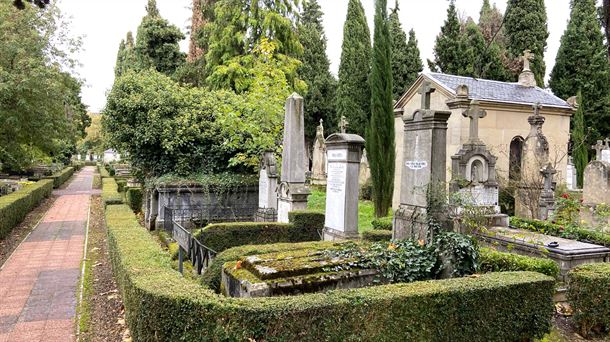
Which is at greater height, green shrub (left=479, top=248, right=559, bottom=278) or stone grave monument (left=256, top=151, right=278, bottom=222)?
stone grave monument (left=256, top=151, right=278, bottom=222)

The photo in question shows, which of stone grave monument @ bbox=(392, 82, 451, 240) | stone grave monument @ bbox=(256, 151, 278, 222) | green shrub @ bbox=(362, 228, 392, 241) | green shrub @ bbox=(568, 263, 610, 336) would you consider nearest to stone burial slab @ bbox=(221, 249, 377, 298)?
stone grave monument @ bbox=(392, 82, 451, 240)

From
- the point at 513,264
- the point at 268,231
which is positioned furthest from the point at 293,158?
the point at 513,264

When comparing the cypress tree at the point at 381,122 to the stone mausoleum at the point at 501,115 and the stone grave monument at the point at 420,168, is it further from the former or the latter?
the stone grave monument at the point at 420,168

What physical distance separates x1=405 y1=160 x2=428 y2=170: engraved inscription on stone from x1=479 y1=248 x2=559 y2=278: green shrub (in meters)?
1.58

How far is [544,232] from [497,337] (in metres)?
5.34

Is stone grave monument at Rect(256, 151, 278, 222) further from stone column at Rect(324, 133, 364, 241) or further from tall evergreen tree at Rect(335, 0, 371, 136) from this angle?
tall evergreen tree at Rect(335, 0, 371, 136)

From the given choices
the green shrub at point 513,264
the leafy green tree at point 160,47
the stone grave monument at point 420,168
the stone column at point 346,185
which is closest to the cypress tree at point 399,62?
the leafy green tree at point 160,47

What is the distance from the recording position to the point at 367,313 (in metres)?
3.98

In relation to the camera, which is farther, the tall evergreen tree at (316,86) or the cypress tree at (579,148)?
the tall evergreen tree at (316,86)

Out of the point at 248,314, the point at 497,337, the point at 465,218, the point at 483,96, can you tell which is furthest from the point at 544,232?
the point at 483,96

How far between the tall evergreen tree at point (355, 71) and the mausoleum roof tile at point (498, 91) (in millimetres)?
9484

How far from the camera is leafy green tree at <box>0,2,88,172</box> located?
15.5m

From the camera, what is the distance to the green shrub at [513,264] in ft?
18.6

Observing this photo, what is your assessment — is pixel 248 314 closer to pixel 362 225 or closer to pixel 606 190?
pixel 362 225
